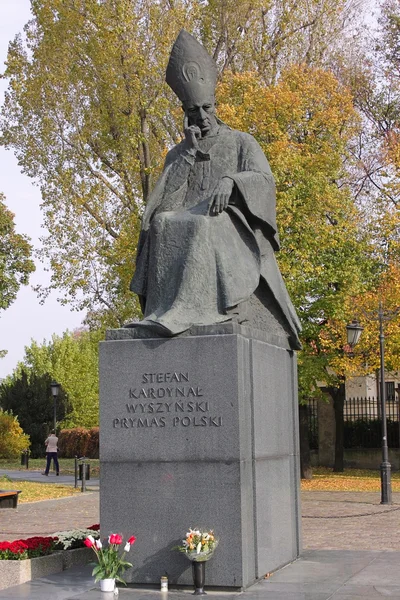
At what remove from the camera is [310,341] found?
28516mm

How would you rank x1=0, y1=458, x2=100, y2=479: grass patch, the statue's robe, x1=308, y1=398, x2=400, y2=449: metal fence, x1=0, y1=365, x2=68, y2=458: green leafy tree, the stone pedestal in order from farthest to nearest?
1. x1=0, y1=365, x2=68, y2=458: green leafy tree
2. x1=0, y1=458, x2=100, y2=479: grass patch
3. x1=308, y1=398, x2=400, y2=449: metal fence
4. the statue's robe
5. the stone pedestal

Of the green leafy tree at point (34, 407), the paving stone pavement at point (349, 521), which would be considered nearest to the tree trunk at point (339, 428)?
the paving stone pavement at point (349, 521)

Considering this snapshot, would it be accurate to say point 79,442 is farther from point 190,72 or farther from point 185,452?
point 185,452

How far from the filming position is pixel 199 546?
8.00m

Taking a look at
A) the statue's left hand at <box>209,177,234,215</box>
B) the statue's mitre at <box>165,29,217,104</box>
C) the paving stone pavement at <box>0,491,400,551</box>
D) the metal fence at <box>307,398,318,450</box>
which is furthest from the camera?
the metal fence at <box>307,398,318,450</box>

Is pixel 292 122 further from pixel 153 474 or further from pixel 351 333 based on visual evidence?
pixel 153 474

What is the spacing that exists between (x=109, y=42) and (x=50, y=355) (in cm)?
3607

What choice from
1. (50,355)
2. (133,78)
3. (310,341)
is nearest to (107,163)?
(133,78)

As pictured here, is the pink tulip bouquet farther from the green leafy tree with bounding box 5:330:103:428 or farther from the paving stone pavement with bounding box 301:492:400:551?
the green leafy tree with bounding box 5:330:103:428

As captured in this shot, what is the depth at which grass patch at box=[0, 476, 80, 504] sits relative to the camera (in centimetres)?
2414

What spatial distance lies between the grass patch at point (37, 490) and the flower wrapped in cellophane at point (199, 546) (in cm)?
1557

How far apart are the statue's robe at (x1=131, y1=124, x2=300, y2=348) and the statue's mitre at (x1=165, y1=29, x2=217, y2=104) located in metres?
0.41

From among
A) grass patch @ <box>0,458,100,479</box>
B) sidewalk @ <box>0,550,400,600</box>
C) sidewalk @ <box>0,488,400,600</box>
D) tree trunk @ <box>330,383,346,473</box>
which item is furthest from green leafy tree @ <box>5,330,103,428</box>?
sidewalk @ <box>0,550,400,600</box>

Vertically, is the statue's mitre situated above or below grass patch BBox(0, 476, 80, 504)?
above
